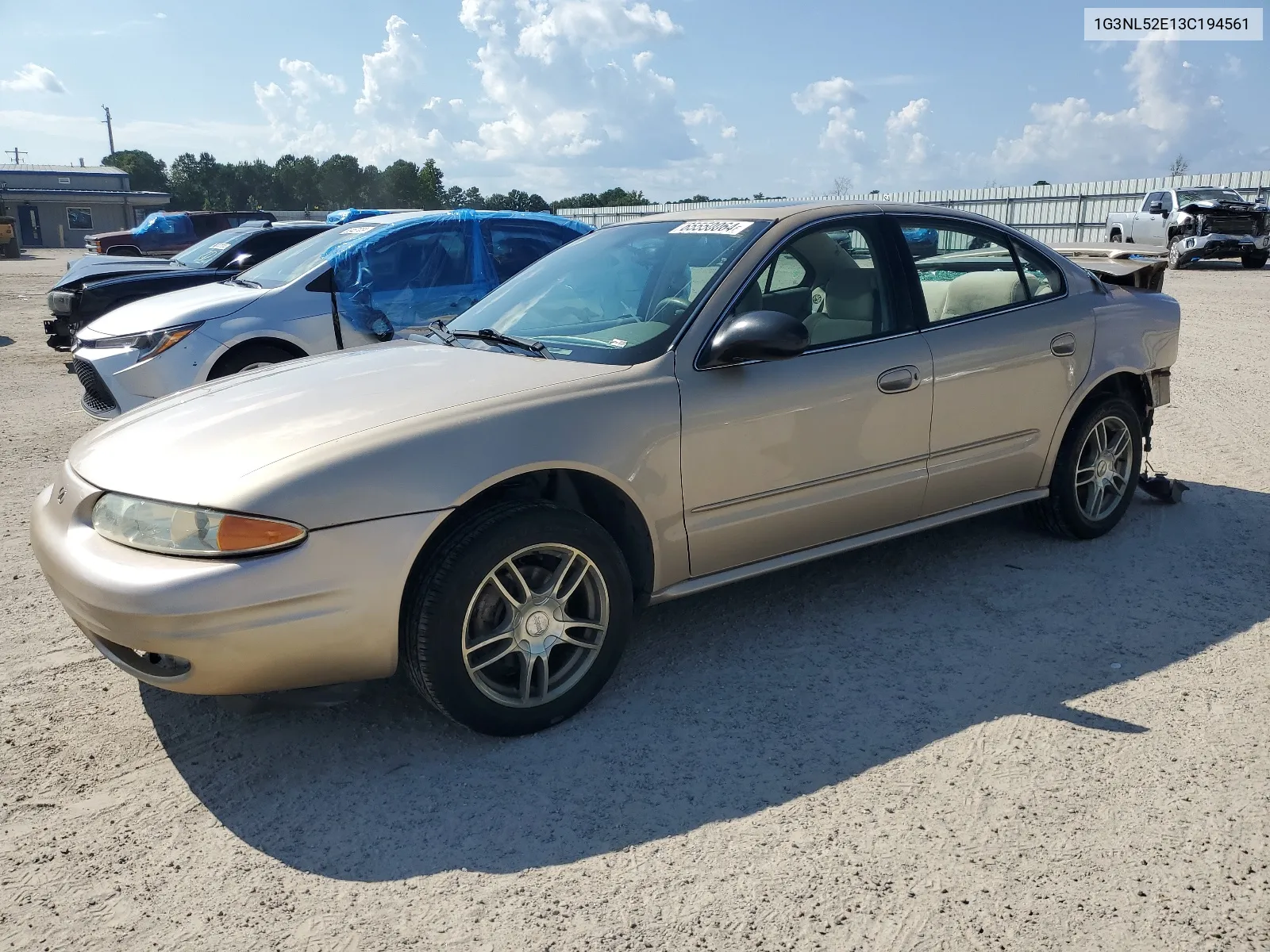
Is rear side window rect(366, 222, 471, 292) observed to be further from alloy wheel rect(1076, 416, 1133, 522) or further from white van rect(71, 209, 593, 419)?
alloy wheel rect(1076, 416, 1133, 522)

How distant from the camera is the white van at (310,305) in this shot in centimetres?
668

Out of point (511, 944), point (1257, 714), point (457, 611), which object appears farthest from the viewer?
point (1257, 714)

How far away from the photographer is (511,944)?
90.3 inches

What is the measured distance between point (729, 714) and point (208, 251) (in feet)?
33.6

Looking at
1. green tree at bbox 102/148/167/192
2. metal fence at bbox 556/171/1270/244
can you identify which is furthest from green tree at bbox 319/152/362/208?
metal fence at bbox 556/171/1270/244

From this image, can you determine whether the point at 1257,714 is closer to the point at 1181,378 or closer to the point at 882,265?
the point at 882,265

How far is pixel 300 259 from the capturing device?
7625mm

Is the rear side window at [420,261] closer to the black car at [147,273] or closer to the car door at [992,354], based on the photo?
the black car at [147,273]

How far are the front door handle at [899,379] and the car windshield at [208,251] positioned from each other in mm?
9009

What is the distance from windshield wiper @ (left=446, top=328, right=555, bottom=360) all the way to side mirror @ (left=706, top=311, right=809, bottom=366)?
62 centimetres

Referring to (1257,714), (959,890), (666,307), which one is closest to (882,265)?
(666,307)

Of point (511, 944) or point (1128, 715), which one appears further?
point (1128, 715)

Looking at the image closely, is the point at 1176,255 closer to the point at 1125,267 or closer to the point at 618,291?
the point at 1125,267

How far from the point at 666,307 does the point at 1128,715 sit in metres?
2.11
